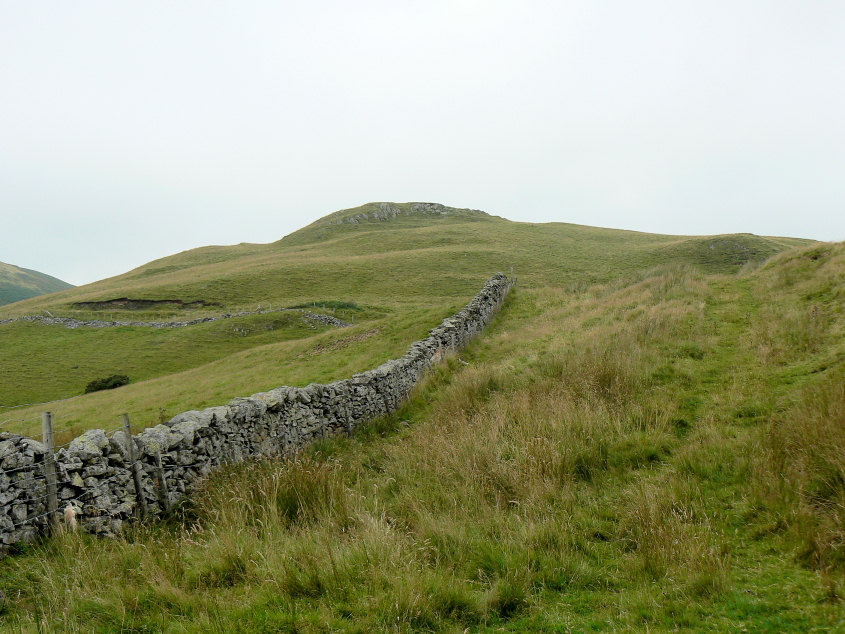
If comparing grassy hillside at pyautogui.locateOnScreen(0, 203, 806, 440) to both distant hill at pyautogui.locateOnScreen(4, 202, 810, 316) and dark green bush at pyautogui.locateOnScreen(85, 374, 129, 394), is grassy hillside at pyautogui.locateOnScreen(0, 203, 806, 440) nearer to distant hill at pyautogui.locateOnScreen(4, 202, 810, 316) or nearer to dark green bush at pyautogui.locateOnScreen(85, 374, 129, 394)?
distant hill at pyautogui.locateOnScreen(4, 202, 810, 316)

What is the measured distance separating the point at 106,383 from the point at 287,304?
813 inches

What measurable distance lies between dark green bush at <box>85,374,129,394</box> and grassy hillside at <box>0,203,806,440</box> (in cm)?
205

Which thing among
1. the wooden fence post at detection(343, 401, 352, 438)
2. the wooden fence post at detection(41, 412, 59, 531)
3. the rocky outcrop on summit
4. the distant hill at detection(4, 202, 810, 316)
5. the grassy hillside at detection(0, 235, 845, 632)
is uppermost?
the rocky outcrop on summit

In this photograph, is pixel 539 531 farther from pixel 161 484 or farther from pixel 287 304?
pixel 287 304

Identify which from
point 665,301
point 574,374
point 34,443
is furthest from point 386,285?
point 34,443

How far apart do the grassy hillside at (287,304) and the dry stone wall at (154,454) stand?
3.80m

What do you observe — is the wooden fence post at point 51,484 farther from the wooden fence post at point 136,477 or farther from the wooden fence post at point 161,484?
the wooden fence post at point 161,484

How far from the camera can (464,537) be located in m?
4.50

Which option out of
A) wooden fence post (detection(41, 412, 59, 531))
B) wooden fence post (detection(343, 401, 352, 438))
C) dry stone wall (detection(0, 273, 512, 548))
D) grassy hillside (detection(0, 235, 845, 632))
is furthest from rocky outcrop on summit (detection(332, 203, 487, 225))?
wooden fence post (detection(41, 412, 59, 531))

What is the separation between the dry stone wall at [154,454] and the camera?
17.6 ft

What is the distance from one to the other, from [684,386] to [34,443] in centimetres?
978

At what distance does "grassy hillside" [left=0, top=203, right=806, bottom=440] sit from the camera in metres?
22.9

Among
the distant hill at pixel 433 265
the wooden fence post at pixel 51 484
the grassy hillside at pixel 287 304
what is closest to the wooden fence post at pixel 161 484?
the wooden fence post at pixel 51 484

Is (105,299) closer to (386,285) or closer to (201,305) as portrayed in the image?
(201,305)
